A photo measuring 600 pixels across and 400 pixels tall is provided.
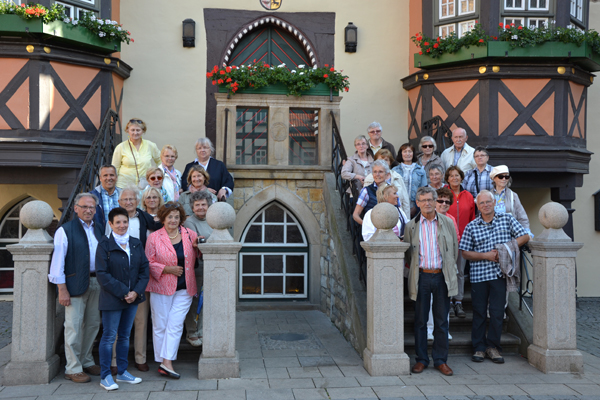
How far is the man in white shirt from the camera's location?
7348 mm

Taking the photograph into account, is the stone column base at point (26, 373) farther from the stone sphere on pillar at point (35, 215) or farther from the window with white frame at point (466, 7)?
the window with white frame at point (466, 7)

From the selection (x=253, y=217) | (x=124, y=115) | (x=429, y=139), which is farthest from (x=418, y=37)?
(x=124, y=115)

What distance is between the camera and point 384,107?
34.6 ft

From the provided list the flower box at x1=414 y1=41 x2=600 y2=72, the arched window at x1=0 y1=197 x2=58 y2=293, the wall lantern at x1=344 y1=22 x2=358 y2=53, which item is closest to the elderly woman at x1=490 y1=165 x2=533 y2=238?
the flower box at x1=414 y1=41 x2=600 y2=72

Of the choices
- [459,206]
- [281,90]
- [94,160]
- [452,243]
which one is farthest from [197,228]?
[281,90]

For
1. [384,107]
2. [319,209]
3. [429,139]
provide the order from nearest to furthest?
[429,139] < [319,209] < [384,107]

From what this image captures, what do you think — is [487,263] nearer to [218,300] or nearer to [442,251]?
[442,251]

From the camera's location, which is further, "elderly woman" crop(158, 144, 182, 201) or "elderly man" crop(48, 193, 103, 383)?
"elderly woman" crop(158, 144, 182, 201)

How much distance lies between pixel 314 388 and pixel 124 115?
21.8ft

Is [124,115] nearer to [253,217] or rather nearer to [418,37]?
[253,217]

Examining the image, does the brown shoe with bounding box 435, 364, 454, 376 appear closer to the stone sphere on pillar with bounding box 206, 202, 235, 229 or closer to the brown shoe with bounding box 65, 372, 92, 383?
the stone sphere on pillar with bounding box 206, 202, 235, 229

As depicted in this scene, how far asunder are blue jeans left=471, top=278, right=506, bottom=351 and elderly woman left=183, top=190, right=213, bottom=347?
A: 2922mm

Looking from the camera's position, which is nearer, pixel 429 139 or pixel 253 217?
pixel 429 139

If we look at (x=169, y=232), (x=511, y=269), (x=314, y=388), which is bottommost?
(x=314, y=388)
